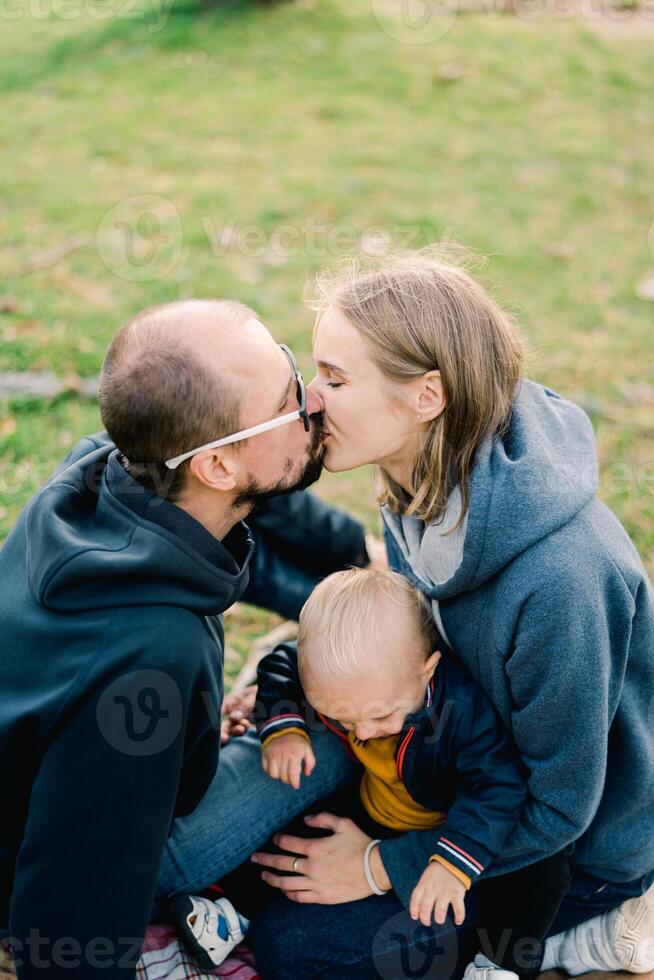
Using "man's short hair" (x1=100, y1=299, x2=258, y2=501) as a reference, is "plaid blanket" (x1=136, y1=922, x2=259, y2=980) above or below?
below

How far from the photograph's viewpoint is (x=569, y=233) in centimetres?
638

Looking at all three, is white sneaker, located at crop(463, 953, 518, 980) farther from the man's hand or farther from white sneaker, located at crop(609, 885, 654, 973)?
the man's hand

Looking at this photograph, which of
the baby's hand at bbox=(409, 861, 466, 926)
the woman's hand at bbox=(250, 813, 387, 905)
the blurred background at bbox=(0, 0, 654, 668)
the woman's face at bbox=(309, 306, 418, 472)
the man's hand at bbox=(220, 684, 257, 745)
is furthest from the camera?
the blurred background at bbox=(0, 0, 654, 668)

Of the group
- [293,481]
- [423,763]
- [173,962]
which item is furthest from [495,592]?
[173,962]

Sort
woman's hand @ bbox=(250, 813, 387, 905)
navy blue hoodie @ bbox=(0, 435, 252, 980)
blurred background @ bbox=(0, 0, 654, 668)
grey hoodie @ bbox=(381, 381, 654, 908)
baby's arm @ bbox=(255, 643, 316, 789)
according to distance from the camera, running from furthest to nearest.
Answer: blurred background @ bbox=(0, 0, 654, 668)
baby's arm @ bbox=(255, 643, 316, 789)
woman's hand @ bbox=(250, 813, 387, 905)
grey hoodie @ bbox=(381, 381, 654, 908)
navy blue hoodie @ bbox=(0, 435, 252, 980)

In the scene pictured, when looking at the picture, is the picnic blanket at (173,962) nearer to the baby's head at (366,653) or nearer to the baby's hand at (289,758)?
the baby's hand at (289,758)

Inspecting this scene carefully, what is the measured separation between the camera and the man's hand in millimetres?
2949

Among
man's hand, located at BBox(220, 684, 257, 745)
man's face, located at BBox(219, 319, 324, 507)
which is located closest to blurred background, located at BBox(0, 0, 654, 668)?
man's hand, located at BBox(220, 684, 257, 745)

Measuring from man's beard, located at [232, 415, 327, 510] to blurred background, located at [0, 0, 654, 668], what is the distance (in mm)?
1405

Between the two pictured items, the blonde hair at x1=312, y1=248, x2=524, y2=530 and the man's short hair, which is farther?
the blonde hair at x1=312, y1=248, x2=524, y2=530

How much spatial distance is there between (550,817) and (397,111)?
715cm

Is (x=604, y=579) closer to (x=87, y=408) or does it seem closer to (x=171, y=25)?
(x=87, y=408)

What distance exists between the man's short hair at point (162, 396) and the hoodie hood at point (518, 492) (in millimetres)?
649

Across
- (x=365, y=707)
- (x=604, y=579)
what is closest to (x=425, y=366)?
(x=604, y=579)
